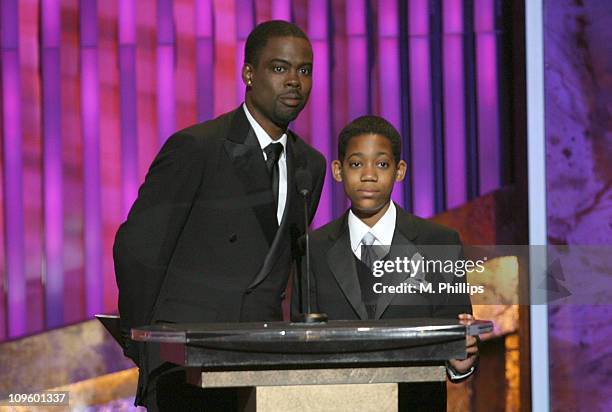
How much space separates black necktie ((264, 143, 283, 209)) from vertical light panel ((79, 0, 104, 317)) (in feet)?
5.41

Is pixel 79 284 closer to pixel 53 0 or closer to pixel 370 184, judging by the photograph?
pixel 53 0

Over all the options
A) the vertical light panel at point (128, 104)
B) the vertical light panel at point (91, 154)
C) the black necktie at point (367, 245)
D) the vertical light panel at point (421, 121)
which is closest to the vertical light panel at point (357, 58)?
the vertical light panel at point (421, 121)

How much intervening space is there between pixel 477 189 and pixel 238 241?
5.92 ft

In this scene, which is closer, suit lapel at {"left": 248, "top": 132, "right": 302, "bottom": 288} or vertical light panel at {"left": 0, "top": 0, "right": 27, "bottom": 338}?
suit lapel at {"left": 248, "top": 132, "right": 302, "bottom": 288}

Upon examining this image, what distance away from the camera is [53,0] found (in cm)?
412

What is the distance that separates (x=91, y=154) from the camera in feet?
13.3

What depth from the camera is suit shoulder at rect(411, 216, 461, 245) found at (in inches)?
106

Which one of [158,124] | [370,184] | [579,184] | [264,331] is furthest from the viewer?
[158,124]

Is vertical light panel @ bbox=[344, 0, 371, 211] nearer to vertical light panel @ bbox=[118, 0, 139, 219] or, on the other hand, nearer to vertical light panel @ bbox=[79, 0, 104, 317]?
vertical light panel @ bbox=[118, 0, 139, 219]

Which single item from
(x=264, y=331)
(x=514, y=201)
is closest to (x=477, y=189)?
(x=514, y=201)

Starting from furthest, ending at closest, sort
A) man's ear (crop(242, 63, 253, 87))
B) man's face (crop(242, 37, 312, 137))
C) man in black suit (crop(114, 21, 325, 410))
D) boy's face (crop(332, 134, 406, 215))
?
1. boy's face (crop(332, 134, 406, 215))
2. man's ear (crop(242, 63, 253, 87))
3. man's face (crop(242, 37, 312, 137))
4. man in black suit (crop(114, 21, 325, 410))

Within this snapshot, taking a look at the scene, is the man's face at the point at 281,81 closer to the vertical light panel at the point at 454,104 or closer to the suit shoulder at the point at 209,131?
the suit shoulder at the point at 209,131

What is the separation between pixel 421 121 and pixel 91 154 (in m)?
1.18

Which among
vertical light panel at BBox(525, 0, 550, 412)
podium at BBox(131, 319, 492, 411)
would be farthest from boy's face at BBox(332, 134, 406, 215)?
vertical light panel at BBox(525, 0, 550, 412)
